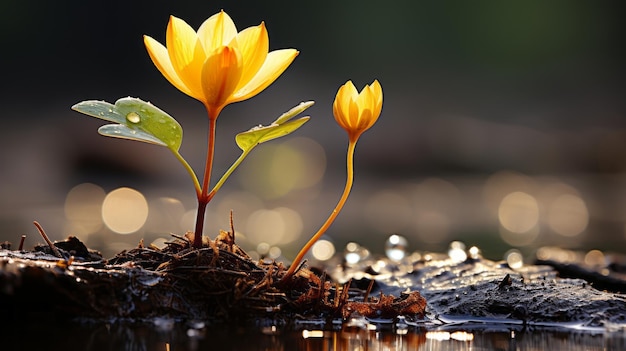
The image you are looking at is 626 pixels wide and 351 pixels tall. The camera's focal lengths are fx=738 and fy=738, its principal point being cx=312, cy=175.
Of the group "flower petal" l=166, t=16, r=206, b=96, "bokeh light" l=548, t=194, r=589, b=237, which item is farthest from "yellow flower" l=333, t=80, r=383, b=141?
"bokeh light" l=548, t=194, r=589, b=237

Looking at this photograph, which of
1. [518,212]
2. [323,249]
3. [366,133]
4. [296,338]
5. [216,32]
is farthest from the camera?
[366,133]

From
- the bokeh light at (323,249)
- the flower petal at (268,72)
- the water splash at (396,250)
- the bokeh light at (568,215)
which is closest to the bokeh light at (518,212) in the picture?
the bokeh light at (568,215)

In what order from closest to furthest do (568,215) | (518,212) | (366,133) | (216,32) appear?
1. (216,32)
2. (568,215)
3. (518,212)
4. (366,133)

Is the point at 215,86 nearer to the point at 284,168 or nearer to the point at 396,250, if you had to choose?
the point at 396,250

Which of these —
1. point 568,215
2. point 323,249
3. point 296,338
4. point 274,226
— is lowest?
point 296,338

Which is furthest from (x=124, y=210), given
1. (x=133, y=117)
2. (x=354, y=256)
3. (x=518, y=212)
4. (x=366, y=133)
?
(x=133, y=117)

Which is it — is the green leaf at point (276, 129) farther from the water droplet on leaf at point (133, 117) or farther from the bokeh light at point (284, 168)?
the bokeh light at point (284, 168)

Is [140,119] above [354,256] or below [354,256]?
above
